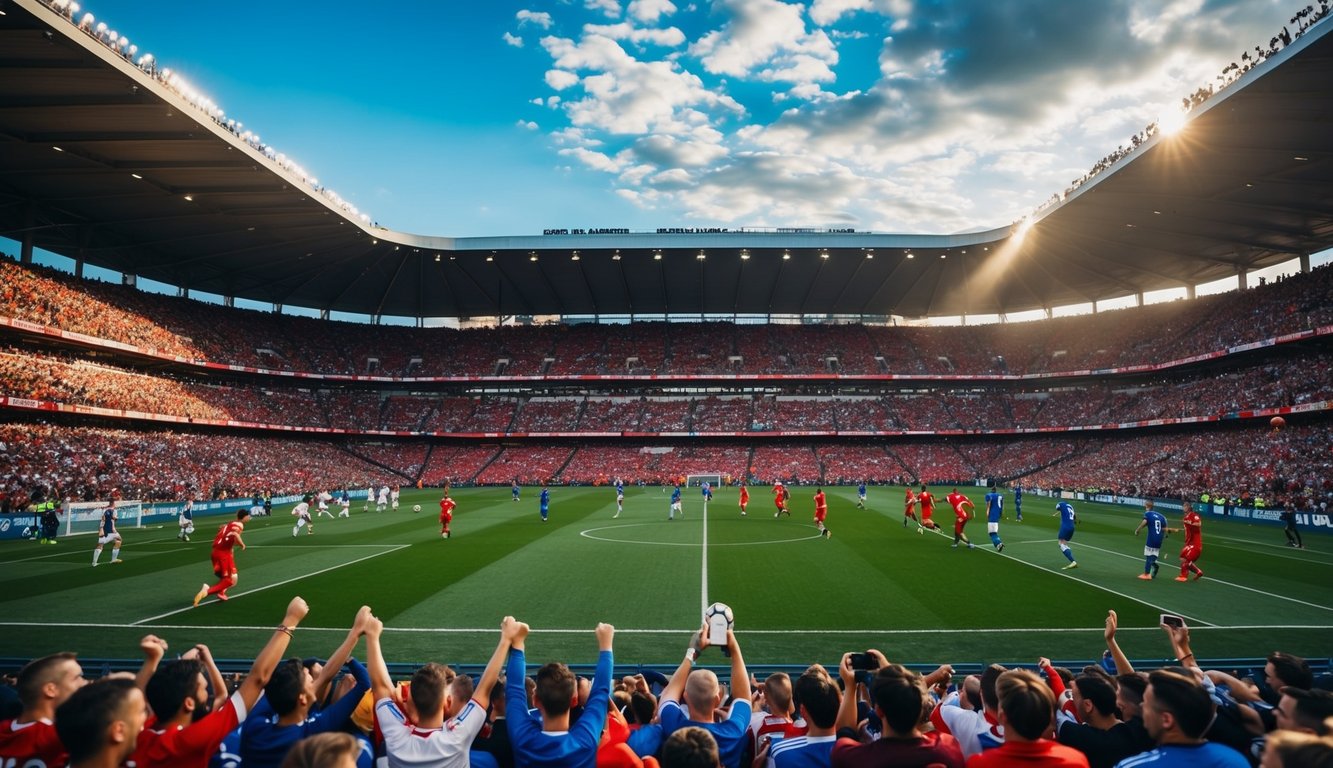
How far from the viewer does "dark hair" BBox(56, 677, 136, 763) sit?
114 inches

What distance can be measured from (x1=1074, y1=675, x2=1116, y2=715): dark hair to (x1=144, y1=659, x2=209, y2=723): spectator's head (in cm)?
547

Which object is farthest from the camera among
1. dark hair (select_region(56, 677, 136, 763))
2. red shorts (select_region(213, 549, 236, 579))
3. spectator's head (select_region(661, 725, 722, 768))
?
red shorts (select_region(213, 549, 236, 579))

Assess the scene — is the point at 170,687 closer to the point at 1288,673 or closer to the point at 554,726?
the point at 554,726

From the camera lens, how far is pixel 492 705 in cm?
521

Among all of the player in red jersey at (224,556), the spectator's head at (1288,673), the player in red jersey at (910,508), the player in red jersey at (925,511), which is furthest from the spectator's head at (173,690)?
the player in red jersey at (910,508)

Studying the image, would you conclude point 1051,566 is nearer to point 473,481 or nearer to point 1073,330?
point 473,481

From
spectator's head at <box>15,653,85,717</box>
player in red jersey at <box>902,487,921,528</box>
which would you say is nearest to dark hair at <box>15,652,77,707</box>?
spectator's head at <box>15,653,85,717</box>

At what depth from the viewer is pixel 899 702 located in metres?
3.36

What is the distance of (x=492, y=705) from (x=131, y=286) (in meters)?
62.7

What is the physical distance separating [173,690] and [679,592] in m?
13.6

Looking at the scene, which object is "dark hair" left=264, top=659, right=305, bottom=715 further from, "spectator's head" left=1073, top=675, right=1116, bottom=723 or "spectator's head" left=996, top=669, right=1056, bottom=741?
"spectator's head" left=1073, top=675, right=1116, bottom=723

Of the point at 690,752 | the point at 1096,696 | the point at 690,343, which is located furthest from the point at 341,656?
the point at 690,343

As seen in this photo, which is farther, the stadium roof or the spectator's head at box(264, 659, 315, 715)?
the stadium roof

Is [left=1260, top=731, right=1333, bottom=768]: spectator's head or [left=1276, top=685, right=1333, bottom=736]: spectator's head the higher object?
[left=1260, top=731, right=1333, bottom=768]: spectator's head
